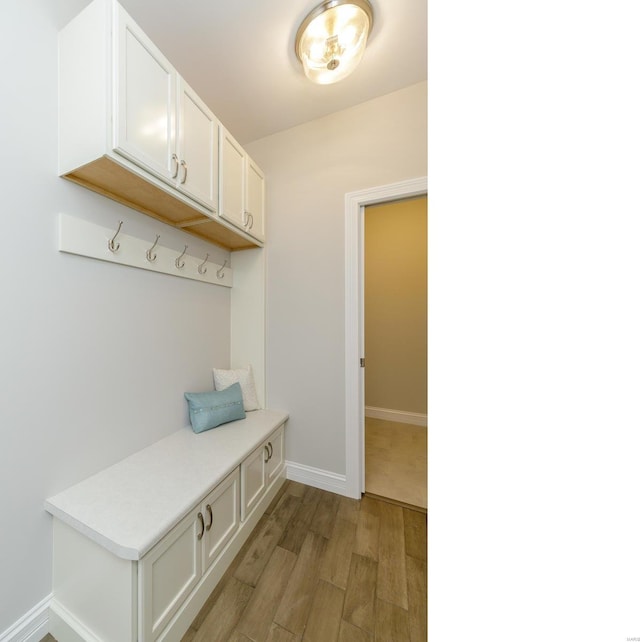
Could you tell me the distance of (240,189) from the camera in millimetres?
1567

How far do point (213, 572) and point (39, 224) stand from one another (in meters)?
1.61

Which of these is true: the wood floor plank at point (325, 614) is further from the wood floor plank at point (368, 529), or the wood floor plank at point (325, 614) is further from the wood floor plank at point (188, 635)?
the wood floor plank at point (188, 635)

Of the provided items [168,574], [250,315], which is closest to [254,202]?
[250,315]

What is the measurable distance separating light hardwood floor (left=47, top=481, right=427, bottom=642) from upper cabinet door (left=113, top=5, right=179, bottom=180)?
1.85 meters

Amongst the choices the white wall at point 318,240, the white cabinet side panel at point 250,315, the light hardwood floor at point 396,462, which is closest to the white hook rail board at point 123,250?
the white cabinet side panel at point 250,315

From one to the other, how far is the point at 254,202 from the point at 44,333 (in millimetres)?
1346

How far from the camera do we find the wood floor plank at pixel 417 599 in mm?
938

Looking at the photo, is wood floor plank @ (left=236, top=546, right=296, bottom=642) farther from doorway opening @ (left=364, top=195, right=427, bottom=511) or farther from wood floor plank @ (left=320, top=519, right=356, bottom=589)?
doorway opening @ (left=364, top=195, right=427, bottom=511)

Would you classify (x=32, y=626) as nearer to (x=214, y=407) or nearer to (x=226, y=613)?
(x=226, y=613)

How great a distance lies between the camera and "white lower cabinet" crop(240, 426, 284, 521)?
131cm

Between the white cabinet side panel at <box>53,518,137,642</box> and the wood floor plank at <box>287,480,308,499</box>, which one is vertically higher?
the white cabinet side panel at <box>53,518,137,642</box>

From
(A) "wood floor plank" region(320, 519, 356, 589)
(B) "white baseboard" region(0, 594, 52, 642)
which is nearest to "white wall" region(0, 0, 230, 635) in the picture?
(B) "white baseboard" region(0, 594, 52, 642)
